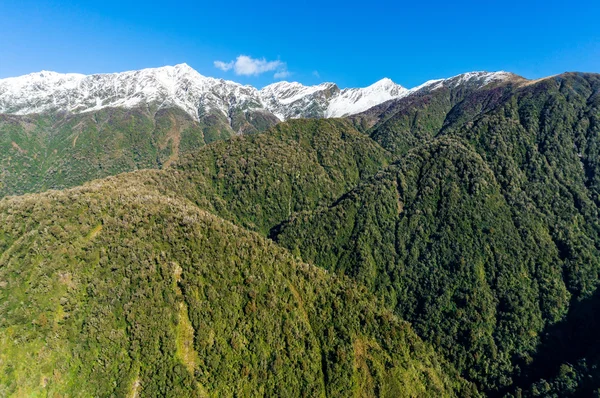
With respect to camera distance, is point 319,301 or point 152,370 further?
point 319,301

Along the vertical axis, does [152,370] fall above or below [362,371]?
above

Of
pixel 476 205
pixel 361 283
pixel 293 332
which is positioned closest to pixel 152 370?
pixel 293 332

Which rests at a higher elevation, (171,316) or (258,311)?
(171,316)

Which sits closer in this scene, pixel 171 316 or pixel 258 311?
pixel 171 316

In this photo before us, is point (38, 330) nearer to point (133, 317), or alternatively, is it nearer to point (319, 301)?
point (133, 317)

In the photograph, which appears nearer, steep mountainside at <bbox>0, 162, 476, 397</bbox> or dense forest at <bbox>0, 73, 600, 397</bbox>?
steep mountainside at <bbox>0, 162, 476, 397</bbox>

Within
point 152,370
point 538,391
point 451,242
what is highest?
point 451,242

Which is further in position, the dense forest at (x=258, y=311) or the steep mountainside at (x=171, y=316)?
the dense forest at (x=258, y=311)

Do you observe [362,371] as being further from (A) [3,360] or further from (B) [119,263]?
(A) [3,360]

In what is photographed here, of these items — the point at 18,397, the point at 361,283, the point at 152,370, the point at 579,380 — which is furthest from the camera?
the point at 361,283

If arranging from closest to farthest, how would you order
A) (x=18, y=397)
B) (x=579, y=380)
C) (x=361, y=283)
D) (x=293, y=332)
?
1. (x=18, y=397)
2. (x=579, y=380)
3. (x=293, y=332)
4. (x=361, y=283)
